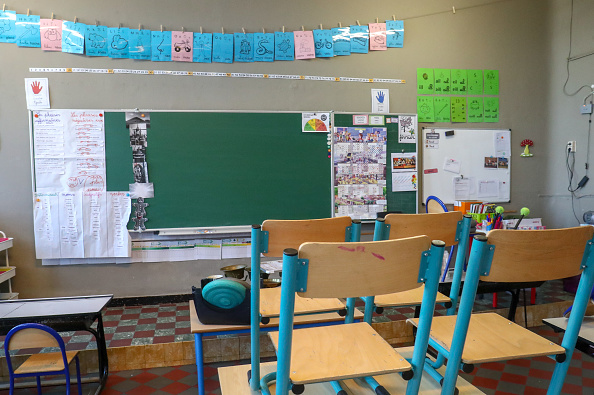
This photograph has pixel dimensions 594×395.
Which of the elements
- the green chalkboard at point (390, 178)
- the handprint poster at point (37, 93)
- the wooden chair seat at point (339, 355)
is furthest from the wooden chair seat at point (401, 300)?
the handprint poster at point (37, 93)

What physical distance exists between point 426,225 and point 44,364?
1.90m

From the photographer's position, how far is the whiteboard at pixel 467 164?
4.11 m

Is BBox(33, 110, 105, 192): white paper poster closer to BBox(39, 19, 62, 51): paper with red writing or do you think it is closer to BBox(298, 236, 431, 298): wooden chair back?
BBox(39, 19, 62, 51): paper with red writing

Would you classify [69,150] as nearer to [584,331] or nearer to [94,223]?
[94,223]

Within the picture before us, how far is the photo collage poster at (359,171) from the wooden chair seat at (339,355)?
2519mm

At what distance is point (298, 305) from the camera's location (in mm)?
→ 1812

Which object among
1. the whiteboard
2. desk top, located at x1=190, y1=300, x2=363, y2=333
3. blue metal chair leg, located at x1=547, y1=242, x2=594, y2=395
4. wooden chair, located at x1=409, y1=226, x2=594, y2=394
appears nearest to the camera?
wooden chair, located at x1=409, y1=226, x2=594, y2=394

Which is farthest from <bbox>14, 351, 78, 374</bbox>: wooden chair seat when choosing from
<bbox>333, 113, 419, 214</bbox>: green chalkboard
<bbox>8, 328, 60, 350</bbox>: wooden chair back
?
<bbox>333, 113, 419, 214</bbox>: green chalkboard

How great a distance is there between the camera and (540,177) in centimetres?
442

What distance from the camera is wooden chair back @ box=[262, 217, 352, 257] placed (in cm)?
162

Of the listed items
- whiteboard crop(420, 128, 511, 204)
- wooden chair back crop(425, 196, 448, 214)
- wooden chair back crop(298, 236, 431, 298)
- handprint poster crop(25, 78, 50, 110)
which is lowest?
wooden chair back crop(425, 196, 448, 214)

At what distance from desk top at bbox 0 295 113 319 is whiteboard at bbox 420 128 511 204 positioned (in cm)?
314

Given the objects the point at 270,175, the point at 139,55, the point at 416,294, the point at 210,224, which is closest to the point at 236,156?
the point at 270,175

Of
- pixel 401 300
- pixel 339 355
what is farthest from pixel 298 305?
pixel 339 355
